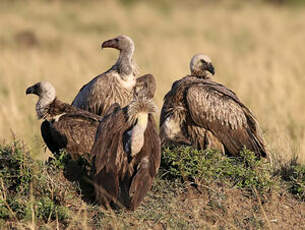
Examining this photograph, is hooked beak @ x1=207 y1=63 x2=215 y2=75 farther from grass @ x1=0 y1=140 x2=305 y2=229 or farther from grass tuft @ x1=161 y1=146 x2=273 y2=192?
grass tuft @ x1=161 y1=146 x2=273 y2=192

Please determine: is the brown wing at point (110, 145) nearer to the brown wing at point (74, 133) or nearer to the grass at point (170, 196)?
the grass at point (170, 196)

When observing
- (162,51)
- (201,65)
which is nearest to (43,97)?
(201,65)

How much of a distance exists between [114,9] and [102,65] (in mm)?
10509

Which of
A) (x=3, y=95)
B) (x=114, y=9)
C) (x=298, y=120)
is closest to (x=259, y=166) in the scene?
(x=298, y=120)

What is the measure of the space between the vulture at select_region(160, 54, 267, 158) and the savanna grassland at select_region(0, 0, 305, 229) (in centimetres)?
36

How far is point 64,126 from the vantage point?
21.8 ft

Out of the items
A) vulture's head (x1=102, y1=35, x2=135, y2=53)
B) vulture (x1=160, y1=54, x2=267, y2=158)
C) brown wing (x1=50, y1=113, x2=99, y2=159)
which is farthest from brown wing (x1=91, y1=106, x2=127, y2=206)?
vulture's head (x1=102, y1=35, x2=135, y2=53)

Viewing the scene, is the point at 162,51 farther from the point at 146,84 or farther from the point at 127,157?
the point at 127,157

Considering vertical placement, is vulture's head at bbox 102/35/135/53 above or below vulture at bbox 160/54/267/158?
above

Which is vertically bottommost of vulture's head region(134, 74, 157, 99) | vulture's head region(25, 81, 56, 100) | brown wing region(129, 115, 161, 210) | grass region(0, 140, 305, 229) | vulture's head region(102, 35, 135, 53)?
grass region(0, 140, 305, 229)

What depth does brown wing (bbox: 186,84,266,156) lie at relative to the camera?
6.89 meters

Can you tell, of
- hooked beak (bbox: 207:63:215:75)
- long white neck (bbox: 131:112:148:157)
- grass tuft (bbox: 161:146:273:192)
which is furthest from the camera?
hooked beak (bbox: 207:63:215:75)

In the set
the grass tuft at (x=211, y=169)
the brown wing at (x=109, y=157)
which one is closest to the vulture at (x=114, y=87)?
the grass tuft at (x=211, y=169)

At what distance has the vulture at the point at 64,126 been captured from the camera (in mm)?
6613
